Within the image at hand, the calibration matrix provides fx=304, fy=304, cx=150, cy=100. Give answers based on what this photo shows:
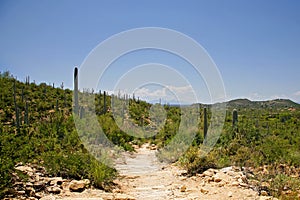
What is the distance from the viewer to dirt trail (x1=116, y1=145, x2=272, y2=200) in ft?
17.9

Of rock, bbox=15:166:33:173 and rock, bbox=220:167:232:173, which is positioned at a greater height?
rock, bbox=15:166:33:173

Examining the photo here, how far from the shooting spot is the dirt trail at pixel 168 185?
5465 mm

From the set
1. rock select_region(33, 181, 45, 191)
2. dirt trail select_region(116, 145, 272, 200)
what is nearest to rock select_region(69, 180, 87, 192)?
rock select_region(33, 181, 45, 191)

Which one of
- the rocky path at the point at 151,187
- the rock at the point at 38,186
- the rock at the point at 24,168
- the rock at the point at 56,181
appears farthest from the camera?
the rock at the point at 24,168

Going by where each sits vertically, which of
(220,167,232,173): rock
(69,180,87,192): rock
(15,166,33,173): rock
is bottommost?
(69,180,87,192): rock

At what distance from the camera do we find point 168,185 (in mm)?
6582

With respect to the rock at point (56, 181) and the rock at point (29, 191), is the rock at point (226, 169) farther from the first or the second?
the rock at point (29, 191)

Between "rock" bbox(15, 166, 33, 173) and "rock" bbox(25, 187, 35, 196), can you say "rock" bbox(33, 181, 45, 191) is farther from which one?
"rock" bbox(15, 166, 33, 173)

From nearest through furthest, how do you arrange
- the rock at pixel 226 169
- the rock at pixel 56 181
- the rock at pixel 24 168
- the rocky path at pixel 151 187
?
the rocky path at pixel 151 187
the rock at pixel 56 181
the rock at pixel 24 168
the rock at pixel 226 169

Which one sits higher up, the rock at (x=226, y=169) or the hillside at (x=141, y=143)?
the hillside at (x=141, y=143)

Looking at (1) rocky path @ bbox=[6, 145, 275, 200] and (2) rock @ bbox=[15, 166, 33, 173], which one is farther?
(2) rock @ bbox=[15, 166, 33, 173]

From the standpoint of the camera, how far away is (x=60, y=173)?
6.36 m

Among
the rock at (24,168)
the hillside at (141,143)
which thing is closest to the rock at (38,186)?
the hillside at (141,143)

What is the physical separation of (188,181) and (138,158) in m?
3.74
